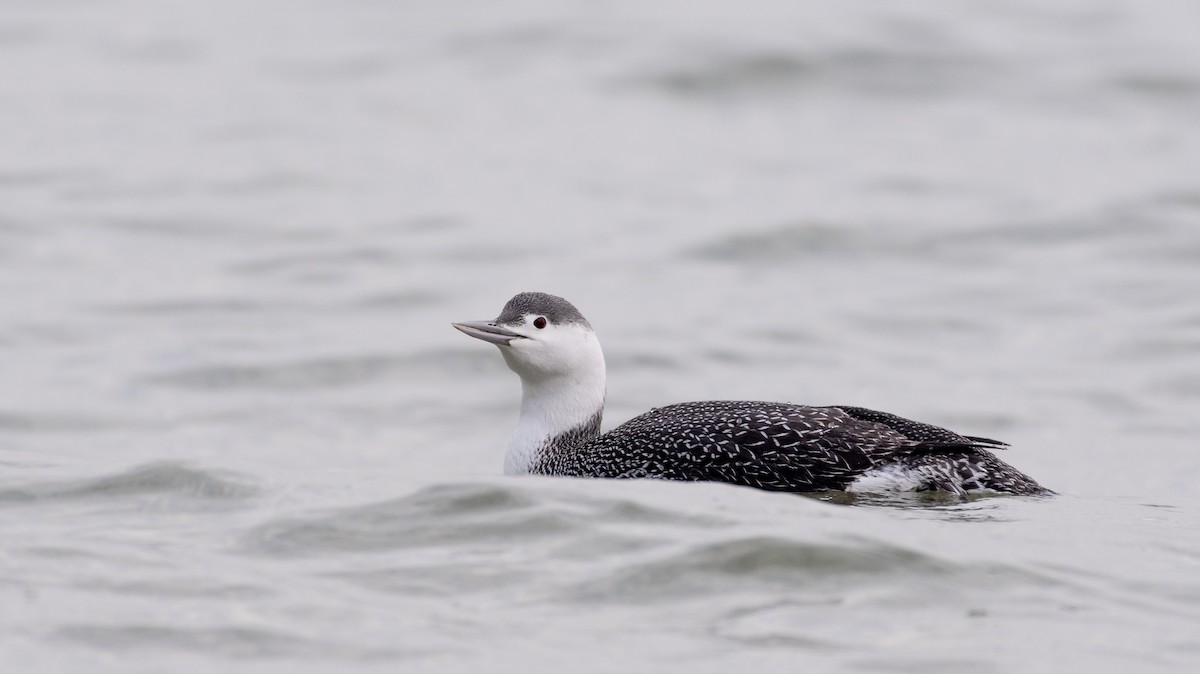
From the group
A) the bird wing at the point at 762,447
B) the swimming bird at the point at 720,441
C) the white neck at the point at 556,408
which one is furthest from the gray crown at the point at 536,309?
the bird wing at the point at 762,447

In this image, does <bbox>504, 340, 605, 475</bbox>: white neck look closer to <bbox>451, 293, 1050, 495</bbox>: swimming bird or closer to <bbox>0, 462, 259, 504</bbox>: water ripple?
<bbox>451, 293, 1050, 495</bbox>: swimming bird

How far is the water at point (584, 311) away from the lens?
18.2 feet

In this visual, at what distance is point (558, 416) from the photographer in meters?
8.01

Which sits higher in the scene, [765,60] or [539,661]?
[765,60]

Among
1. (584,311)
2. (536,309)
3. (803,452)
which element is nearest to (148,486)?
(536,309)

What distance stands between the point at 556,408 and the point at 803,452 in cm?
137

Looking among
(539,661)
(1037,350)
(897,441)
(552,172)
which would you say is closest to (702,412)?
(897,441)

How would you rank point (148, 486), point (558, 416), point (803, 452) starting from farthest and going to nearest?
point (558, 416) → point (803, 452) → point (148, 486)

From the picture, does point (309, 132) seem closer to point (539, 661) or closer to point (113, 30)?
point (113, 30)

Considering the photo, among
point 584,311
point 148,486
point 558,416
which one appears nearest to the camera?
point 148,486

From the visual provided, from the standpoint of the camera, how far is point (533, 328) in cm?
783

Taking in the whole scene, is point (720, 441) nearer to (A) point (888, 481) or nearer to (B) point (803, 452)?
(B) point (803, 452)

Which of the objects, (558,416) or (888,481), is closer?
(888,481)

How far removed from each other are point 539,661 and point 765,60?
1469cm
